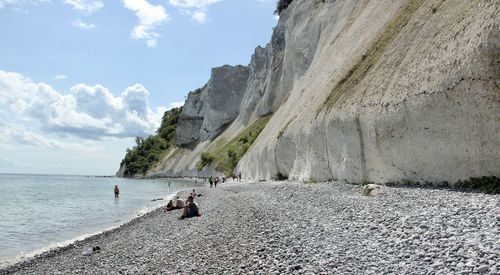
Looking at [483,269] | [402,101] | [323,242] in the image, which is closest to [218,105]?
[402,101]

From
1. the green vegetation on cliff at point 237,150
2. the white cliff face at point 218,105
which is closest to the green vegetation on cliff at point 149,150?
the white cliff face at point 218,105

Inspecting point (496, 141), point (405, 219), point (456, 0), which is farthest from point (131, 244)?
point (456, 0)

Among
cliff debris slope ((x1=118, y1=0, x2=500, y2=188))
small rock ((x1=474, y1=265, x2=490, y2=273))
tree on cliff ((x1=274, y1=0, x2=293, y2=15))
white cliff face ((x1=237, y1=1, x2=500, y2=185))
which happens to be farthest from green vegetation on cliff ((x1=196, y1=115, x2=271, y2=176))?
small rock ((x1=474, y1=265, x2=490, y2=273))

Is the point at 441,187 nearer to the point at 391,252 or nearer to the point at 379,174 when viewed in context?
the point at 379,174

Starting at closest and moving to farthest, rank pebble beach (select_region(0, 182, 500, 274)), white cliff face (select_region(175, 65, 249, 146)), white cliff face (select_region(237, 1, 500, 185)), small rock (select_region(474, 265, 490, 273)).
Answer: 1. small rock (select_region(474, 265, 490, 273))
2. pebble beach (select_region(0, 182, 500, 274))
3. white cliff face (select_region(237, 1, 500, 185))
4. white cliff face (select_region(175, 65, 249, 146))

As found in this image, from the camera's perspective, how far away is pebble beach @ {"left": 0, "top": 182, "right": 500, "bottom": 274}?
725cm

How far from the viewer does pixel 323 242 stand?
987 centimetres

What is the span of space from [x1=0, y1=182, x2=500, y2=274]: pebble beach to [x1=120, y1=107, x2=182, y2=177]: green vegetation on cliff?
133 m

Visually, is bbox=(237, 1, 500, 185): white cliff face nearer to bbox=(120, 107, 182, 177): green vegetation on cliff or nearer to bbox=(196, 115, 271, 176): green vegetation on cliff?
bbox=(196, 115, 271, 176): green vegetation on cliff

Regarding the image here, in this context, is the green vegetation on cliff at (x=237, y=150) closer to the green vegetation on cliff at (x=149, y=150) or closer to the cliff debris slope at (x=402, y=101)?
the cliff debris slope at (x=402, y=101)

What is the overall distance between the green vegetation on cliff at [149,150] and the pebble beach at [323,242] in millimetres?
133286

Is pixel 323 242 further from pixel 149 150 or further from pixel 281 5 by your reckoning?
pixel 149 150

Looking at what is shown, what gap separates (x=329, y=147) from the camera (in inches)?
1032

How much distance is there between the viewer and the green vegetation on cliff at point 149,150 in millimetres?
150125
